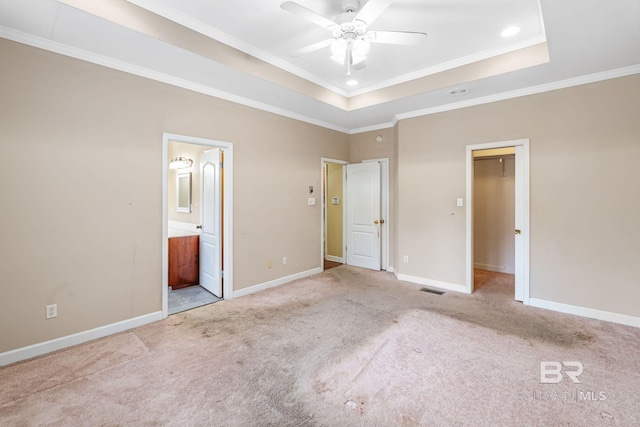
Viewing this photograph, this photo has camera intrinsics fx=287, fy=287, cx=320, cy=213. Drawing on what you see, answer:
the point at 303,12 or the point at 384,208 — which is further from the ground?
the point at 303,12

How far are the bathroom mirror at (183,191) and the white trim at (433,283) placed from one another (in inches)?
157

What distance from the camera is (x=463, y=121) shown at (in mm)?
4238

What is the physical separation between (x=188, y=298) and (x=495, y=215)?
5483 millimetres

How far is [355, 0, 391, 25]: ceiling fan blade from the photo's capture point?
1.99 meters

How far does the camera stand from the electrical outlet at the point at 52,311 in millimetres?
2598

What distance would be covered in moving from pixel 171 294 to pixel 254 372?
8.30ft

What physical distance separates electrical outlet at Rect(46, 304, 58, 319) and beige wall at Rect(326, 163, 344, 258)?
4.54 meters

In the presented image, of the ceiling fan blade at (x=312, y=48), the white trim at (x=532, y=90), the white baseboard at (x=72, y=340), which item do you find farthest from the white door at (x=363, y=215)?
the white baseboard at (x=72, y=340)

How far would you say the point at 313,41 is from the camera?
3.12 metres

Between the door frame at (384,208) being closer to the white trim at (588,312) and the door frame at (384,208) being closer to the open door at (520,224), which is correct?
the open door at (520,224)

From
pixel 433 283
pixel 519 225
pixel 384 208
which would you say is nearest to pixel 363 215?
pixel 384 208

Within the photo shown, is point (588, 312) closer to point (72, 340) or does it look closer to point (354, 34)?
point (354, 34)

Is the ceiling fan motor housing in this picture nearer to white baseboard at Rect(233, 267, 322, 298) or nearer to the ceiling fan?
the ceiling fan

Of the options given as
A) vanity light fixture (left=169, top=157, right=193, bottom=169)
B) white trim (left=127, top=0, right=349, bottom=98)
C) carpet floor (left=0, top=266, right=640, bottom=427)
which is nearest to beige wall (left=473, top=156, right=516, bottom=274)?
carpet floor (left=0, top=266, right=640, bottom=427)
